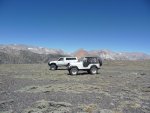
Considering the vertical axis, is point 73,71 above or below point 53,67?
below

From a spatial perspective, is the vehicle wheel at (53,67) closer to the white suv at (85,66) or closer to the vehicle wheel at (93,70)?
the white suv at (85,66)

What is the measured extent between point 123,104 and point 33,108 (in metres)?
4.78

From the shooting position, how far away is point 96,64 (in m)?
32.2

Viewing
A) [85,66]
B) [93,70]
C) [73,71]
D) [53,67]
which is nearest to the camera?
[73,71]

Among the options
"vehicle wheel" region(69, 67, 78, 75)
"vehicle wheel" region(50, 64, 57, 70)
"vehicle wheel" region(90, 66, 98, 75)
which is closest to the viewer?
"vehicle wheel" region(69, 67, 78, 75)

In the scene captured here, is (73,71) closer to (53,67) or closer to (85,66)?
(85,66)

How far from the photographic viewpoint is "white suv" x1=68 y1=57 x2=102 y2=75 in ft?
102

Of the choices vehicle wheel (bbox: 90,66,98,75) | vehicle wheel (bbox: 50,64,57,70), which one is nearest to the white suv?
vehicle wheel (bbox: 90,66,98,75)

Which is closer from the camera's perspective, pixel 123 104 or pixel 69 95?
pixel 123 104

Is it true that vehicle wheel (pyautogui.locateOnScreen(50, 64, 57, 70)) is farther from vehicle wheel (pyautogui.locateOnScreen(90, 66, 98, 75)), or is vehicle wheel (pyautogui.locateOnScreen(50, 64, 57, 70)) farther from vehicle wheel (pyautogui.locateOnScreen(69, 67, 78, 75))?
vehicle wheel (pyautogui.locateOnScreen(90, 66, 98, 75))

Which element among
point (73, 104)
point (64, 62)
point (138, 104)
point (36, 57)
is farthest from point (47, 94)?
point (36, 57)

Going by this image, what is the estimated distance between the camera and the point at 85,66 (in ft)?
104

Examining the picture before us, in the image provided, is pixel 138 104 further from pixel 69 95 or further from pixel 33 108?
pixel 33 108

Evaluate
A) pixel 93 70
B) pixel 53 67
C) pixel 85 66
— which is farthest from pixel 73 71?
pixel 53 67
